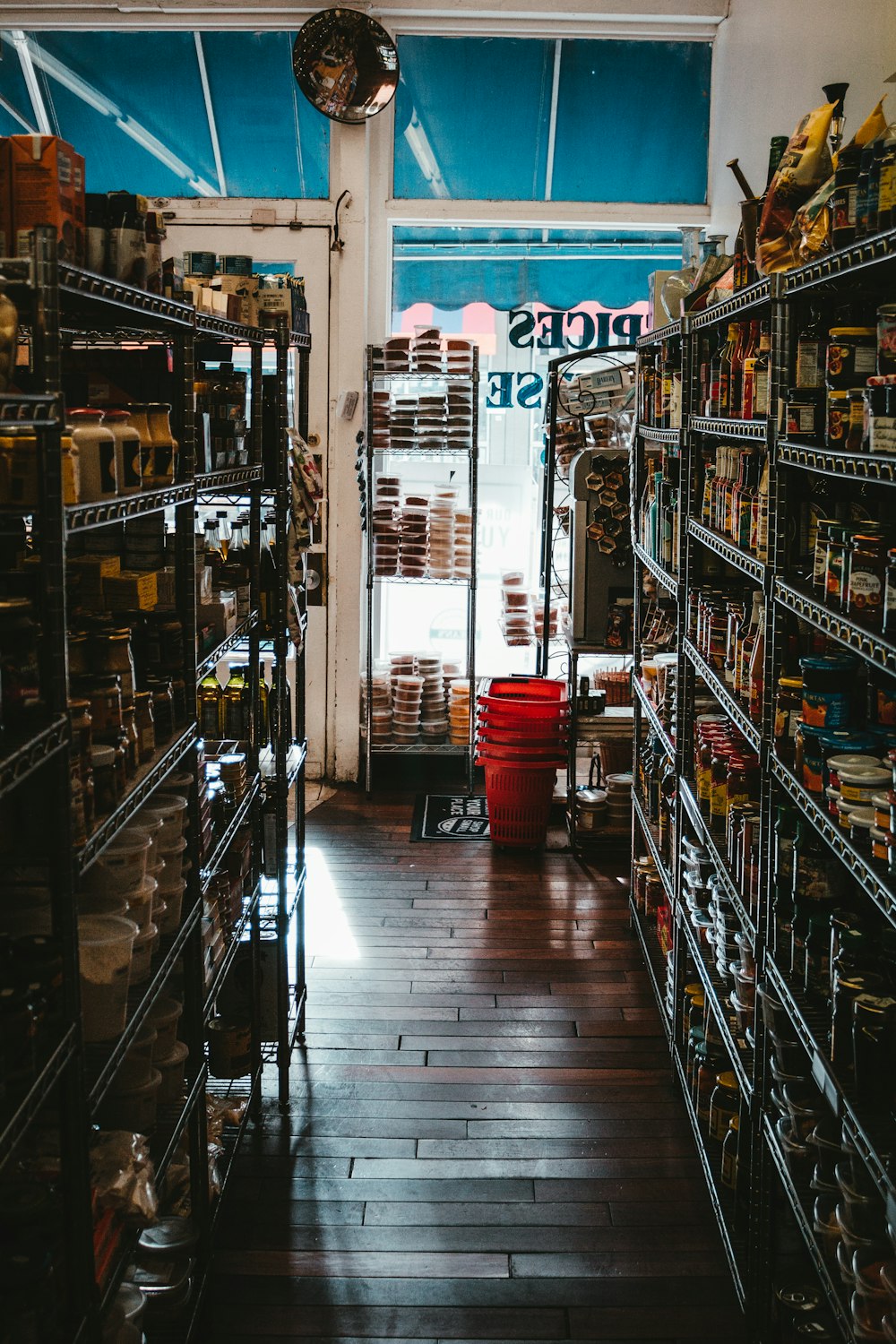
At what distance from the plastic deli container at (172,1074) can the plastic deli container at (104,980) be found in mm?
475

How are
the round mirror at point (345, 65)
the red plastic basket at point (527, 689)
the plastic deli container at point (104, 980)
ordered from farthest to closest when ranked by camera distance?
the red plastic basket at point (527, 689) < the round mirror at point (345, 65) < the plastic deli container at point (104, 980)

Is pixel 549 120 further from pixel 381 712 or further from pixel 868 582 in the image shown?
pixel 868 582

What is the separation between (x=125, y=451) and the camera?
2305mm

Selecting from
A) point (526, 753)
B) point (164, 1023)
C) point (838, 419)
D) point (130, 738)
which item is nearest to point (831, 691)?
point (838, 419)

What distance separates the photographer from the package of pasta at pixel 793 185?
→ 2.77 m

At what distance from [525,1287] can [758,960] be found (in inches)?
40.7

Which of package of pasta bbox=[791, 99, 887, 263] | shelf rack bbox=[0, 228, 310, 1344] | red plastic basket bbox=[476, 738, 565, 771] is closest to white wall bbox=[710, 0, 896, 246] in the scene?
package of pasta bbox=[791, 99, 887, 263]

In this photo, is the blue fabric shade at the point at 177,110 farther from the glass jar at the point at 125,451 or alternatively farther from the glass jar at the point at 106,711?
the glass jar at the point at 106,711

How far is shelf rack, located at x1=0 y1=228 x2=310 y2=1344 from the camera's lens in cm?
177

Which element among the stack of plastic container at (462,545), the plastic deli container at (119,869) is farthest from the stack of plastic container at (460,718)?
the plastic deli container at (119,869)

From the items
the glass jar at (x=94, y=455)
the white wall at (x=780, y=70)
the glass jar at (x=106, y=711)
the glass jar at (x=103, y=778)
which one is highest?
the white wall at (x=780, y=70)

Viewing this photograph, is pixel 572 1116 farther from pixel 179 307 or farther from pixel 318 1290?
pixel 179 307

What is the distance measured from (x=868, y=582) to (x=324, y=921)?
11.9ft

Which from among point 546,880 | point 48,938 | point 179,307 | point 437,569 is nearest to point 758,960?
point 48,938
